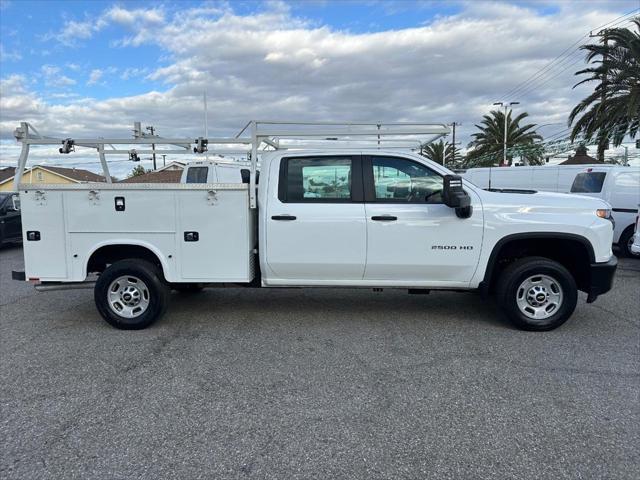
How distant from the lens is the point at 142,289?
564 cm

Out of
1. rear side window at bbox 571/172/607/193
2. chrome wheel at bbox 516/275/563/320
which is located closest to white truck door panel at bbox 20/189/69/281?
chrome wheel at bbox 516/275/563/320

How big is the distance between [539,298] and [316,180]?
8.94ft

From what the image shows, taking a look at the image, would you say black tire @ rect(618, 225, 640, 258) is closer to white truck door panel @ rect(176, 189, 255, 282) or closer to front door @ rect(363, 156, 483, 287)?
front door @ rect(363, 156, 483, 287)

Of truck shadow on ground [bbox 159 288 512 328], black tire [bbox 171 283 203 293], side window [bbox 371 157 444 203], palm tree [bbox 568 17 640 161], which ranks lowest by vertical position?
truck shadow on ground [bbox 159 288 512 328]

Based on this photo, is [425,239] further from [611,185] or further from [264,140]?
[611,185]

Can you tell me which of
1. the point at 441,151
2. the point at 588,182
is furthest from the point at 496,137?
the point at 588,182

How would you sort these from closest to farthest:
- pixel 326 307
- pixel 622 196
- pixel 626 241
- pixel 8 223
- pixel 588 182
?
pixel 326 307 → pixel 626 241 → pixel 622 196 → pixel 588 182 → pixel 8 223

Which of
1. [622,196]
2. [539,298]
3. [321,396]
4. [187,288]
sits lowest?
[321,396]

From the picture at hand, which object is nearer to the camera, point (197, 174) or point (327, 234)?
point (327, 234)

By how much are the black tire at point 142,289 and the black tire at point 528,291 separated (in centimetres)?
371

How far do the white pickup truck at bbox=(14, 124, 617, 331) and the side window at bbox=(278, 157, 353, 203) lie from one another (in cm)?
1

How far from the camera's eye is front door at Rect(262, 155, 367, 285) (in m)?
5.44

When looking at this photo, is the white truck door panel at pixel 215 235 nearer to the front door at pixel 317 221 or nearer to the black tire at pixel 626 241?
the front door at pixel 317 221

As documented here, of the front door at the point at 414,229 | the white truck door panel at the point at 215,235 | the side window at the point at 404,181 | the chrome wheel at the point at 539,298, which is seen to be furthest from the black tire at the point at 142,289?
the chrome wheel at the point at 539,298
